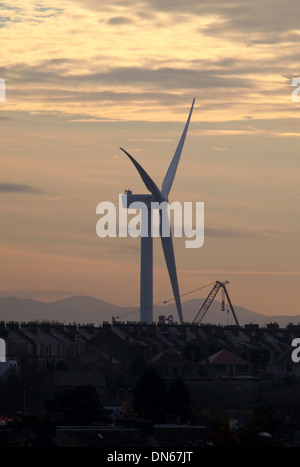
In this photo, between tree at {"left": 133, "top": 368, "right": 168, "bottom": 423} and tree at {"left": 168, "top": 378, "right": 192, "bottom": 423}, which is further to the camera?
tree at {"left": 133, "top": 368, "right": 168, "bottom": 423}

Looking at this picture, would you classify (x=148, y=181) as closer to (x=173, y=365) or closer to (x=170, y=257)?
(x=170, y=257)

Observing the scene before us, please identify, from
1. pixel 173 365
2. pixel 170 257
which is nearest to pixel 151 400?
pixel 170 257

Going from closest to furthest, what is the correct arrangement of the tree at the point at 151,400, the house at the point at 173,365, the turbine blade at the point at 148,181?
the tree at the point at 151,400, the turbine blade at the point at 148,181, the house at the point at 173,365

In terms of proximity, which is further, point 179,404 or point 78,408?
point 179,404

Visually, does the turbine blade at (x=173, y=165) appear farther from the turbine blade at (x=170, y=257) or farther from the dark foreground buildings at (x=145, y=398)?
the dark foreground buildings at (x=145, y=398)

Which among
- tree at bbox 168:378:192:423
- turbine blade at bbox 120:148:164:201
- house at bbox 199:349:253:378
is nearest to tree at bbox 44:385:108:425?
tree at bbox 168:378:192:423

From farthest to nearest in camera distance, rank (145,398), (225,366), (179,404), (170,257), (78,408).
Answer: (225,366) < (170,257) < (145,398) < (179,404) < (78,408)

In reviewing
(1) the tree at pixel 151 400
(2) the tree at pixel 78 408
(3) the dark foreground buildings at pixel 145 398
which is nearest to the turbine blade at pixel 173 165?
(3) the dark foreground buildings at pixel 145 398

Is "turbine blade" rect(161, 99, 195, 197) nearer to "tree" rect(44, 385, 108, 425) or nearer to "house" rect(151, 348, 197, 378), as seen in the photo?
"house" rect(151, 348, 197, 378)

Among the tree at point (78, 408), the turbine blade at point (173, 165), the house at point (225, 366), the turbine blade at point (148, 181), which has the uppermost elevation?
the turbine blade at point (173, 165)
